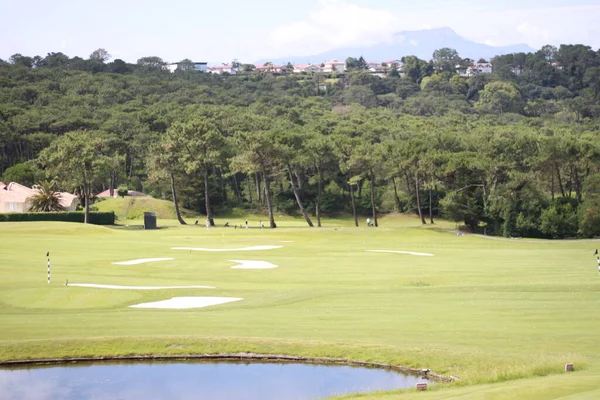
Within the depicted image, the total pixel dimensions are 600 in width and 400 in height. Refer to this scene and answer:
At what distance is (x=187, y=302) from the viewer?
31391 mm

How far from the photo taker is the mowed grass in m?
21.0

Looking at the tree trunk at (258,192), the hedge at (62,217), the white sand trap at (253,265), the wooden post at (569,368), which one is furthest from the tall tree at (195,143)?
the wooden post at (569,368)

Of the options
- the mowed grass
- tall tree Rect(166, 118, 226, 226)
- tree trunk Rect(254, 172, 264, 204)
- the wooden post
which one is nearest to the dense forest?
tall tree Rect(166, 118, 226, 226)

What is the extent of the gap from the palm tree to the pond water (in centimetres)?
6146

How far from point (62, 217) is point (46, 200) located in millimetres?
5230

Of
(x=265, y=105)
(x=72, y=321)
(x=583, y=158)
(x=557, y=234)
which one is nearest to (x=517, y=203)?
(x=557, y=234)

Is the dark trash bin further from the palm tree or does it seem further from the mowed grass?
the mowed grass

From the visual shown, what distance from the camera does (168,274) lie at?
135ft

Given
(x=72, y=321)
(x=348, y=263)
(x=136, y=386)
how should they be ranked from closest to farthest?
(x=136, y=386)
(x=72, y=321)
(x=348, y=263)

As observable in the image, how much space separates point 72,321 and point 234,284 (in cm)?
1060

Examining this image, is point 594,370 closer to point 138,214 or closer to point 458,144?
point 138,214

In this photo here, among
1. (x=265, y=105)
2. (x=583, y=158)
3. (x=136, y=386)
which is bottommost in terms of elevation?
(x=136, y=386)

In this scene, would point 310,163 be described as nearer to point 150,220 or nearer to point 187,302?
point 150,220

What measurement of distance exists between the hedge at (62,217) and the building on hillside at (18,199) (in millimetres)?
6911
